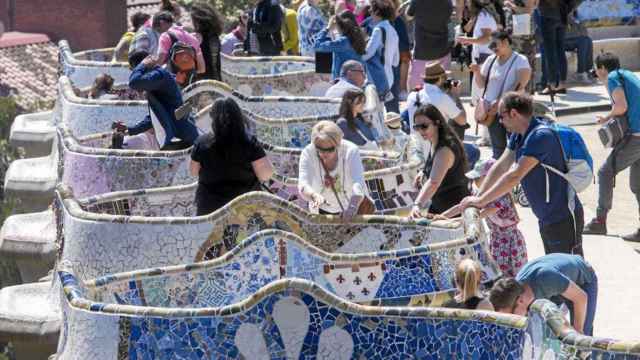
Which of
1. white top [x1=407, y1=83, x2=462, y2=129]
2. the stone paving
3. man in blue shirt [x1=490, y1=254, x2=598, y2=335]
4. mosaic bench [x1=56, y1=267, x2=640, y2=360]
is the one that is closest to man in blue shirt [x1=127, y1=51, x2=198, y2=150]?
white top [x1=407, y1=83, x2=462, y2=129]

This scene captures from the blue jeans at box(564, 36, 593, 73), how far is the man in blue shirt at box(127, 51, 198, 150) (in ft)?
32.0

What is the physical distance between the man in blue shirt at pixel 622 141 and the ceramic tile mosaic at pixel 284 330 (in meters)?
6.30

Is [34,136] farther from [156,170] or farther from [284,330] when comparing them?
[284,330]

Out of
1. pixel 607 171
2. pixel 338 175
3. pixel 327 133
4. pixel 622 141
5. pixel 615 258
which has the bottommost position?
pixel 615 258

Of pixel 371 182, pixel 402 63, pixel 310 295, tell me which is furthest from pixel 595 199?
pixel 310 295

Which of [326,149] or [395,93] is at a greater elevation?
[326,149]

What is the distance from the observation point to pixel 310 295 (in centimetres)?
704

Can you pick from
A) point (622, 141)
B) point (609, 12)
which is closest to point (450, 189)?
point (622, 141)

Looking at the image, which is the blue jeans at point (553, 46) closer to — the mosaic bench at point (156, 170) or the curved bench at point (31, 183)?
the curved bench at point (31, 183)

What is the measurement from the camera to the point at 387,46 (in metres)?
15.6

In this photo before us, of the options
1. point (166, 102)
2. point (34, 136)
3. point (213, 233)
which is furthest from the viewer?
point (34, 136)

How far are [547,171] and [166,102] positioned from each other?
3.23 meters

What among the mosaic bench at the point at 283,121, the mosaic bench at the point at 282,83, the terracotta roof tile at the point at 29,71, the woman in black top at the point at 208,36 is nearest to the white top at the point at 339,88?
the mosaic bench at the point at 283,121

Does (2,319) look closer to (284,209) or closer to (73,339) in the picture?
(284,209)
